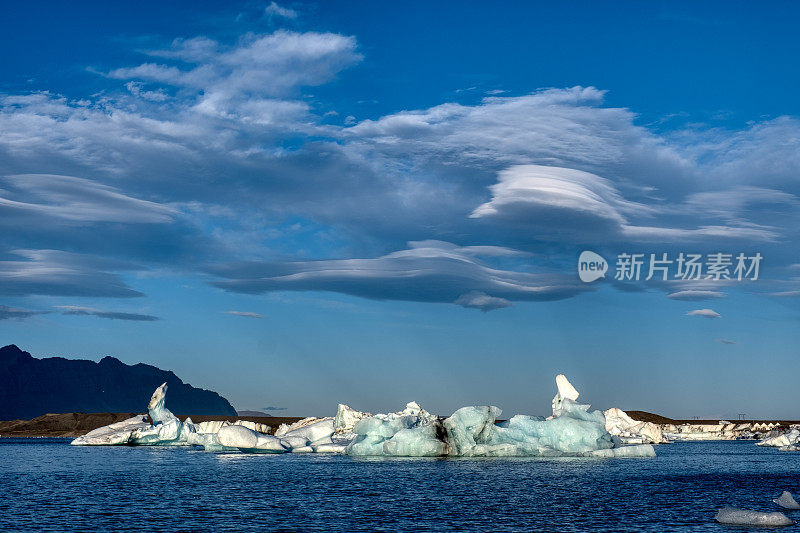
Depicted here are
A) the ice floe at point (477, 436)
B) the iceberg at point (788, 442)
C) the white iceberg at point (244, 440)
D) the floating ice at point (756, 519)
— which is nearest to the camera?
the floating ice at point (756, 519)

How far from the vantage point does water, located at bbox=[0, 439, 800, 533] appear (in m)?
33.0

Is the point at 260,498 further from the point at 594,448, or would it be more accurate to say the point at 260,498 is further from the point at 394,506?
the point at 594,448

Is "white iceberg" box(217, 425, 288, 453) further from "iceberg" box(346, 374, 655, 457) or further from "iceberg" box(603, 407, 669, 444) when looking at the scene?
"iceberg" box(603, 407, 669, 444)

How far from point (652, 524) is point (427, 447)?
36.3 metres

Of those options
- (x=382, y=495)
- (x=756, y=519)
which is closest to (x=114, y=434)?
(x=382, y=495)

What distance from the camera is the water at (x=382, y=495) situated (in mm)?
33000

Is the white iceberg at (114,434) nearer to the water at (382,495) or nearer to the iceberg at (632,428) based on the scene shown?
the water at (382,495)

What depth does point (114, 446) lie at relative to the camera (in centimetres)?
11262

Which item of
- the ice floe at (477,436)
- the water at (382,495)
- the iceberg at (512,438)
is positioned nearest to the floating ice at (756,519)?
the water at (382,495)

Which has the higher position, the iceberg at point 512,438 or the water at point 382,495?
the iceberg at point 512,438

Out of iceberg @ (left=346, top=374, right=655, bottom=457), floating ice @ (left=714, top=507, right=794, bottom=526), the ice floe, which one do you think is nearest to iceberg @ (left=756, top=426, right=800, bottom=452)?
the ice floe

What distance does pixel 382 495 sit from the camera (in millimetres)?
42906

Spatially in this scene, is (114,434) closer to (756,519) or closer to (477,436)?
(477,436)

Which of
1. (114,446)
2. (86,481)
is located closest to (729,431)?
(114,446)
